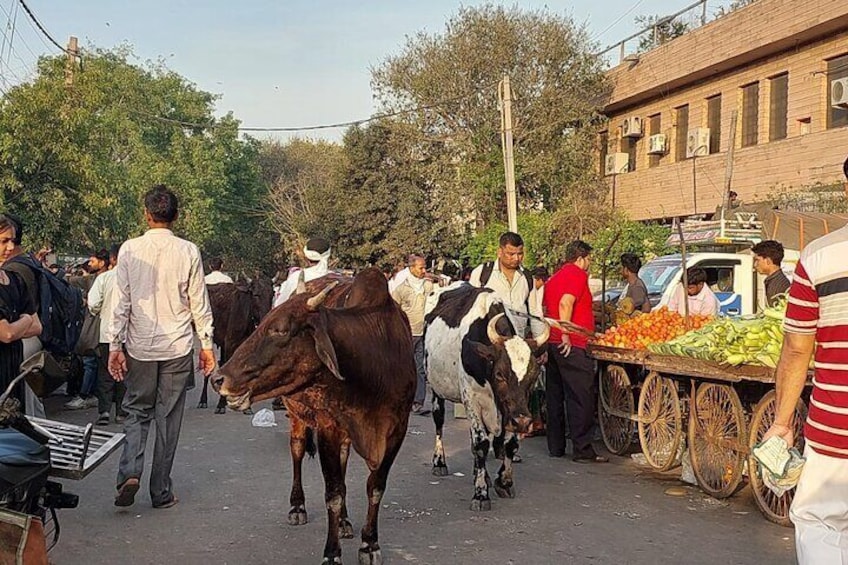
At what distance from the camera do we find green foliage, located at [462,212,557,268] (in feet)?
98.0

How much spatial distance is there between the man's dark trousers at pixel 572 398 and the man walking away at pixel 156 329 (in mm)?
4235

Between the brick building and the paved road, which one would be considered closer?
the paved road

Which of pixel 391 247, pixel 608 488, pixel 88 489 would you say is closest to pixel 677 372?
pixel 608 488

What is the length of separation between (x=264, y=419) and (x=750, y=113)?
60.0 ft

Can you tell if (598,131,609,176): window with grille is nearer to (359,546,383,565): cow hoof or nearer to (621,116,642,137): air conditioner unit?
(621,116,642,137): air conditioner unit

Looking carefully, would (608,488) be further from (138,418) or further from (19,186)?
(19,186)

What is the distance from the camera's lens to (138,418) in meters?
7.39

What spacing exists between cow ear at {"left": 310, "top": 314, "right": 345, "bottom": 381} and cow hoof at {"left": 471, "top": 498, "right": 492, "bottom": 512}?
257cm

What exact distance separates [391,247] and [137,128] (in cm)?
1941

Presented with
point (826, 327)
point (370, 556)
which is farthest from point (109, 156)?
point (826, 327)

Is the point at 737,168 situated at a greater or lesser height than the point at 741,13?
lesser

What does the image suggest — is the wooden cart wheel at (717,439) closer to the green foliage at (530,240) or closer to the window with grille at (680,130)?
the green foliage at (530,240)

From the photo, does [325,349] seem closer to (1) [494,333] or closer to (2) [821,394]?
(1) [494,333]

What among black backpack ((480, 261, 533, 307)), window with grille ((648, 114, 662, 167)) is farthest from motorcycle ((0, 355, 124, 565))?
window with grille ((648, 114, 662, 167))
